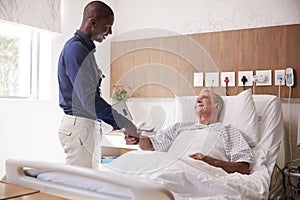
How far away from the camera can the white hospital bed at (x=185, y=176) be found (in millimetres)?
1058

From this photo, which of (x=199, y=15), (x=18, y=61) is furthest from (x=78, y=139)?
(x=199, y=15)

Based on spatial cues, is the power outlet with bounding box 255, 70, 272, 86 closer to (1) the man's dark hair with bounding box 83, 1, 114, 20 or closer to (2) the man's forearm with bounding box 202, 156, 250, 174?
(2) the man's forearm with bounding box 202, 156, 250, 174

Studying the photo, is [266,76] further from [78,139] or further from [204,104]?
[78,139]

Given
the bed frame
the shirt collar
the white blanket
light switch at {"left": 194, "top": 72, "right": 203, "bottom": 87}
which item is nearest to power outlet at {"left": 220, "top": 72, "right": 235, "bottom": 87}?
light switch at {"left": 194, "top": 72, "right": 203, "bottom": 87}

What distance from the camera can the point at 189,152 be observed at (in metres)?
2.06

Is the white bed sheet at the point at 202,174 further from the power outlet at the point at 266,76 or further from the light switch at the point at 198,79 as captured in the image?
the light switch at the point at 198,79

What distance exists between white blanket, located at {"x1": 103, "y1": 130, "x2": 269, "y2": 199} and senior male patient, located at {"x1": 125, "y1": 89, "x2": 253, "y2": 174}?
3.4 inches

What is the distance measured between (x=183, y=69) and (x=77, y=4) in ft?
3.46

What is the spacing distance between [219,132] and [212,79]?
0.73m

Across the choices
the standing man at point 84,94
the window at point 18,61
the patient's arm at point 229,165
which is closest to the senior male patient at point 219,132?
the patient's arm at point 229,165

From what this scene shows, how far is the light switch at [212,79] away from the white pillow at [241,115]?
1.07ft

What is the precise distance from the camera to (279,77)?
8.09ft

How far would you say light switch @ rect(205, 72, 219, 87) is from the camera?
2719 mm

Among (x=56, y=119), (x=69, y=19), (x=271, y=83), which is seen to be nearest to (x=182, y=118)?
(x=271, y=83)
